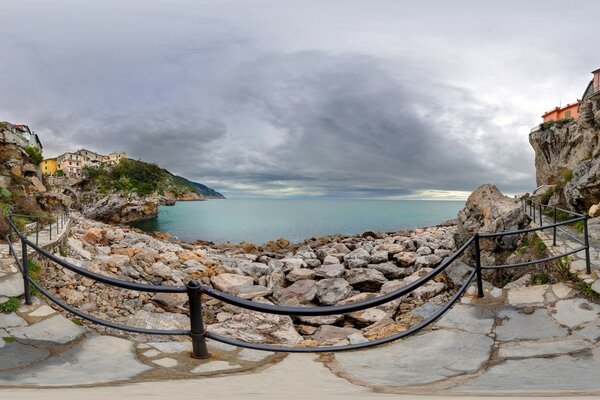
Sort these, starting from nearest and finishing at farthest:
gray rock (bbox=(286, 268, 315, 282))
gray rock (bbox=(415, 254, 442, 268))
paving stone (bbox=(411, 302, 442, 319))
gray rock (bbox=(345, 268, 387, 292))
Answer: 1. paving stone (bbox=(411, 302, 442, 319))
2. gray rock (bbox=(345, 268, 387, 292))
3. gray rock (bbox=(286, 268, 315, 282))
4. gray rock (bbox=(415, 254, 442, 268))

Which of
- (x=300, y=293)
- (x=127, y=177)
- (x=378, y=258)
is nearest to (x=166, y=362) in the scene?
(x=300, y=293)

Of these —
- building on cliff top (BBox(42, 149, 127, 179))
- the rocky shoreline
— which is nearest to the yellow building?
building on cliff top (BBox(42, 149, 127, 179))

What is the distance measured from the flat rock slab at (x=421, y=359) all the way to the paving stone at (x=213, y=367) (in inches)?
42.7

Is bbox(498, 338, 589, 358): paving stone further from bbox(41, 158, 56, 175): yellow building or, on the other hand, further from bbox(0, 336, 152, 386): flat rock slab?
bbox(41, 158, 56, 175): yellow building

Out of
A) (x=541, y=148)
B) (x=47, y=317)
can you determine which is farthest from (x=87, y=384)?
(x=541, y=148)

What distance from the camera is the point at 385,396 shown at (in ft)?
9.60

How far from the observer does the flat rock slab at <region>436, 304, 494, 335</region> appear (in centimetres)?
461

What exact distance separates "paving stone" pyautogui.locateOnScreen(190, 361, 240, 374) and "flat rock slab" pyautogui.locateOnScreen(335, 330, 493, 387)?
3.56 ft

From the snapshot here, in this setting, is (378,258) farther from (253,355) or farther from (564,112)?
(564,112)

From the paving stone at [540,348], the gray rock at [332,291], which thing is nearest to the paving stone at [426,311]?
the paving stone at [540,348]

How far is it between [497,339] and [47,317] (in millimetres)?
5240

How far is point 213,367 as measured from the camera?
3678 millimetres

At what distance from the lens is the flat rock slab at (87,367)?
3.39 m

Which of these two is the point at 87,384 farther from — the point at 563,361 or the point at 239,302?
the point at 563,361
